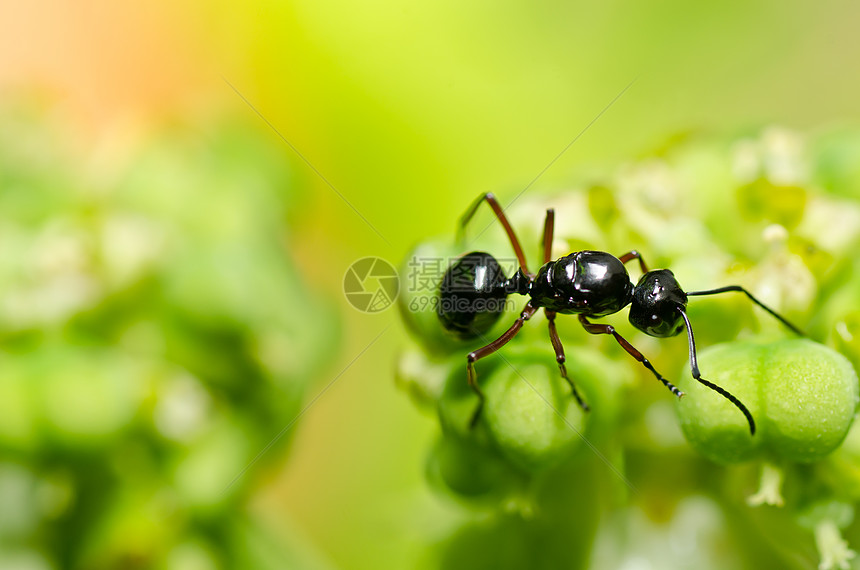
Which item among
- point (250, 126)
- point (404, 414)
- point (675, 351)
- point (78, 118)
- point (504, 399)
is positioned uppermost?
point (78, 118)

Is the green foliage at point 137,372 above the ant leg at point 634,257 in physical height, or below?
above

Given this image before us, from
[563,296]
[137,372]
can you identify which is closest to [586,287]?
[563,296]

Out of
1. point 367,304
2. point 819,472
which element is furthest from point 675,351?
point 367,304

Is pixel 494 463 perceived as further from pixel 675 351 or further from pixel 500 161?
pixel 500 161

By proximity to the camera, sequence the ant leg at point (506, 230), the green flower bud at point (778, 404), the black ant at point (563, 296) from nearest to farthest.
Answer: the green flower bud at point (778, 404)
the black ant at point (563, 296)
the ant leg at point (506, 230)

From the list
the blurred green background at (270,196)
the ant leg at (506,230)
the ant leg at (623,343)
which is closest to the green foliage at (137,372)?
the blurred green background at (270,196)

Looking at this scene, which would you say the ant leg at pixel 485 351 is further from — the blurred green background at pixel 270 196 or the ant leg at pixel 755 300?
the blurred green background at pixel 270 196

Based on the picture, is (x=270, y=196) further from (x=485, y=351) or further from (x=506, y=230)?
(x=485, y=351)
